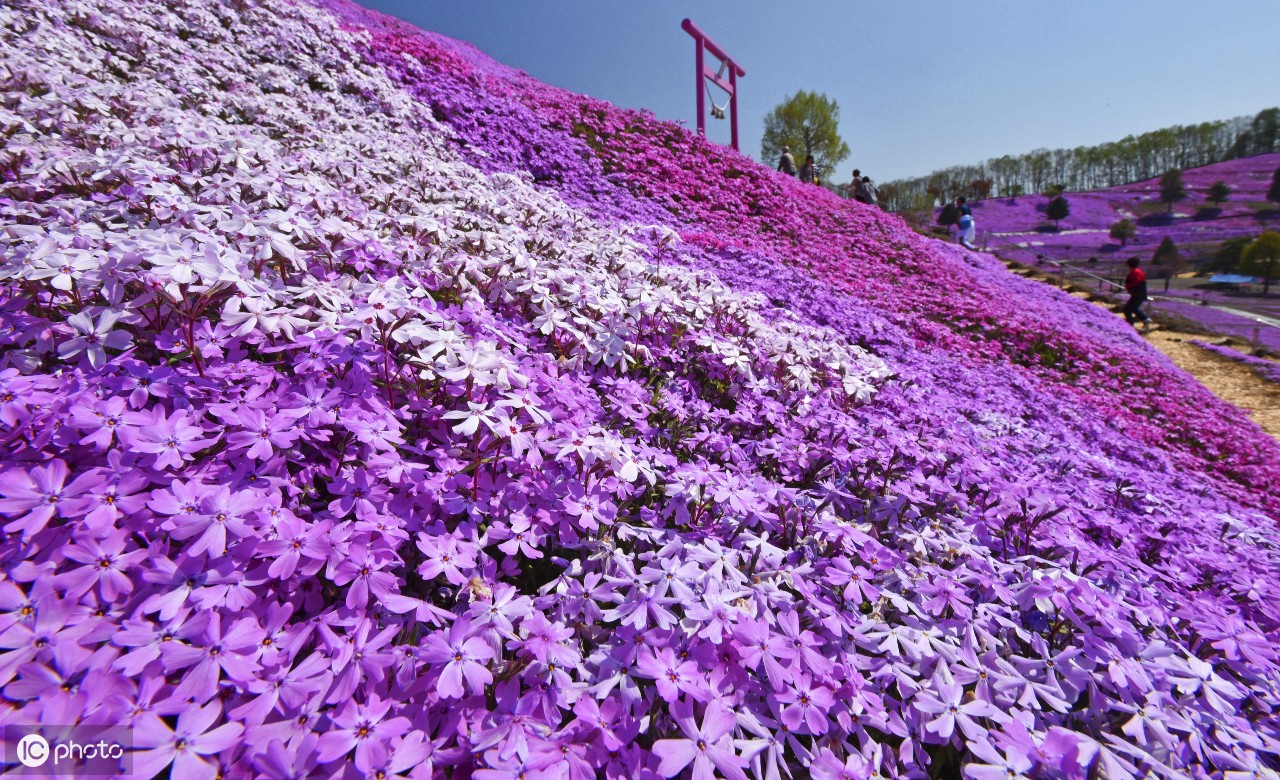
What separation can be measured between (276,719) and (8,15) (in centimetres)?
1037

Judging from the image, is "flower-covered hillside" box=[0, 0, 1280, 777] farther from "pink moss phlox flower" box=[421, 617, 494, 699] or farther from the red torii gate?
the red torii gate

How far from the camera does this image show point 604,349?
3.63 metres

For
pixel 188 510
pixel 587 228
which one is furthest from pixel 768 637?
pixel 587 228

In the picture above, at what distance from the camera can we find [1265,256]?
1137 inches

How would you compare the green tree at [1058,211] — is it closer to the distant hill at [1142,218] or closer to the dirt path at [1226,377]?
the distant hill at [1142,218]

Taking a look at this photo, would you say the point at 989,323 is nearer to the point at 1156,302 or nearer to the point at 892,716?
the point at 892,716

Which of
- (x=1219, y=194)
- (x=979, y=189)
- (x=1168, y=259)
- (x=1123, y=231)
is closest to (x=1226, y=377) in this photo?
(x=1168, y=259)

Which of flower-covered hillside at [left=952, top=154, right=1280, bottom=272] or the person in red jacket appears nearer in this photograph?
the person in red jacket

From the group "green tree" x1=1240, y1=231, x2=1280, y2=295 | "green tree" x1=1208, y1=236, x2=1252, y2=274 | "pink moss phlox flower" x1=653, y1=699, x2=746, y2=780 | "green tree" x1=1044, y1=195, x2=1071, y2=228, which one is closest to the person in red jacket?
"green tree" x1=1240, y1=231, x2=1280, y2=295

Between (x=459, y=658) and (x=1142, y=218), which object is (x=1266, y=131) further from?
(x=459, y=658)

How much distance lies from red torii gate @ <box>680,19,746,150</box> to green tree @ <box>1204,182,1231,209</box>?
179 ft

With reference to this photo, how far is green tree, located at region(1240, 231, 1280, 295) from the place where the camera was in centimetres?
2866

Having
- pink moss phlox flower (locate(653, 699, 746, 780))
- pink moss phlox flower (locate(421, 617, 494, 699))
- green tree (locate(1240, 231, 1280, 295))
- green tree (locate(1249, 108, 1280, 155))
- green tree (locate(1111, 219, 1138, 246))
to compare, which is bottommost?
pink moss phlox flower (locate(653, 699, 746, 780))

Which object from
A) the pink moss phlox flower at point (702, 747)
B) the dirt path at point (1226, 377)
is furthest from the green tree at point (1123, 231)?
the pink moss phlox flower at point (702, 747)
